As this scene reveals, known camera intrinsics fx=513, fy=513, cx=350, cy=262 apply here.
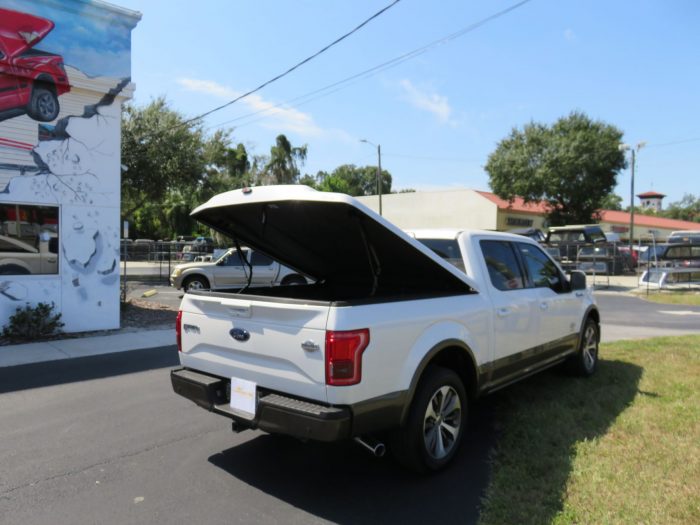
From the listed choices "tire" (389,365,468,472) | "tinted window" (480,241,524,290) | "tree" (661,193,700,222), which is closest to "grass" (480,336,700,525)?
"tire" (389,365,468,472)

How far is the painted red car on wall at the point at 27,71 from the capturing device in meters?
8.50

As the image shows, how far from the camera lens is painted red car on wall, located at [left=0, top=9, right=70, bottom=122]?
335 inches

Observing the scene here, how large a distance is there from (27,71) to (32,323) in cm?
427

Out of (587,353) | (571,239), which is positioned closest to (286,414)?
(587,353)

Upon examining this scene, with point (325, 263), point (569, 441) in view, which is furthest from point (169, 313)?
point (569, 441)

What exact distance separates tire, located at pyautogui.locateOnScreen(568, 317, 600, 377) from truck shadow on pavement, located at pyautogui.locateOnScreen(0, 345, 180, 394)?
5.29 meters

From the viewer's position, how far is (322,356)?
10.2 feet

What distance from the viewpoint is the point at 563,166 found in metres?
37.8

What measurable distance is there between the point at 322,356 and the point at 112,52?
9216 mm

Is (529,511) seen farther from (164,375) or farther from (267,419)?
(164,375)

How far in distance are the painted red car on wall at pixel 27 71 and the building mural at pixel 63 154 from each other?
0.05 feet

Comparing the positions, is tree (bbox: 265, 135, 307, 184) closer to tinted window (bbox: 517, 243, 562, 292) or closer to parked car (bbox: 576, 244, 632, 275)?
parked car (bbox: 576, 244, 632, 275)

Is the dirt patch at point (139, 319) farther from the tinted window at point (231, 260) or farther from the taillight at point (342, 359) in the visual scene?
the taillight at point (342, 359)

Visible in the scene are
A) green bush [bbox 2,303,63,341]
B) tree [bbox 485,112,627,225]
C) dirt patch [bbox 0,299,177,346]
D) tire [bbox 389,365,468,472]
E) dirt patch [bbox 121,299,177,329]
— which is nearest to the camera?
tire [bbox 389,365,468,472]
